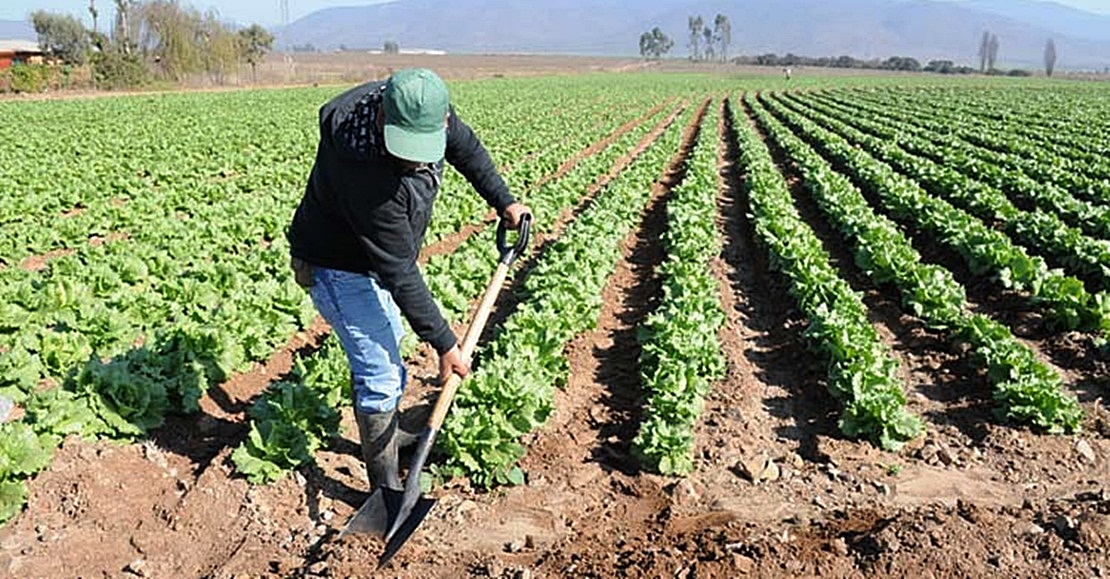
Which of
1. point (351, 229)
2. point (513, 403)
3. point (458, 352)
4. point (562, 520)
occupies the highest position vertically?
point (351, 229)

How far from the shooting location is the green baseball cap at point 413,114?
12.0 feet

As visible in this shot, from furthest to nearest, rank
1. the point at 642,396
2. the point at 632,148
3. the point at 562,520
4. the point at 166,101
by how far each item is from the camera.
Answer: the point at 166,101 < the point at 632,148 < the point at 642,396 < the point at 562,520

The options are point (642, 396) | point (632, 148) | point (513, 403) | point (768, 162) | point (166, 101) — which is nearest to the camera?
point (513, 403)

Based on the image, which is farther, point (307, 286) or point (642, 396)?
point (642, 396)

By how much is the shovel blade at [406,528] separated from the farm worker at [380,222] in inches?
14.2

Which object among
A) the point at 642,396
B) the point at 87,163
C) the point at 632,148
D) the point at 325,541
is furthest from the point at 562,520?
the point at 632,148

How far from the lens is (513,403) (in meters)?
5.78

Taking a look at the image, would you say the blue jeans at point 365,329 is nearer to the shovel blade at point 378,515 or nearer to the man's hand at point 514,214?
the shovel blade at point 378,515

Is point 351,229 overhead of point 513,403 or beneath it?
overhead

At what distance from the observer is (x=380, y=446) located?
197 inches

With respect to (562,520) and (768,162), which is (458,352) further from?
(768,162)

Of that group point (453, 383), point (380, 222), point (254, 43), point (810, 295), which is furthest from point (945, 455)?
point (254, 43)

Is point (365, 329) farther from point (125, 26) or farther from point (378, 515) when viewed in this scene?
point (125, 26)

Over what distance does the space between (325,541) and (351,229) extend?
170 cm
